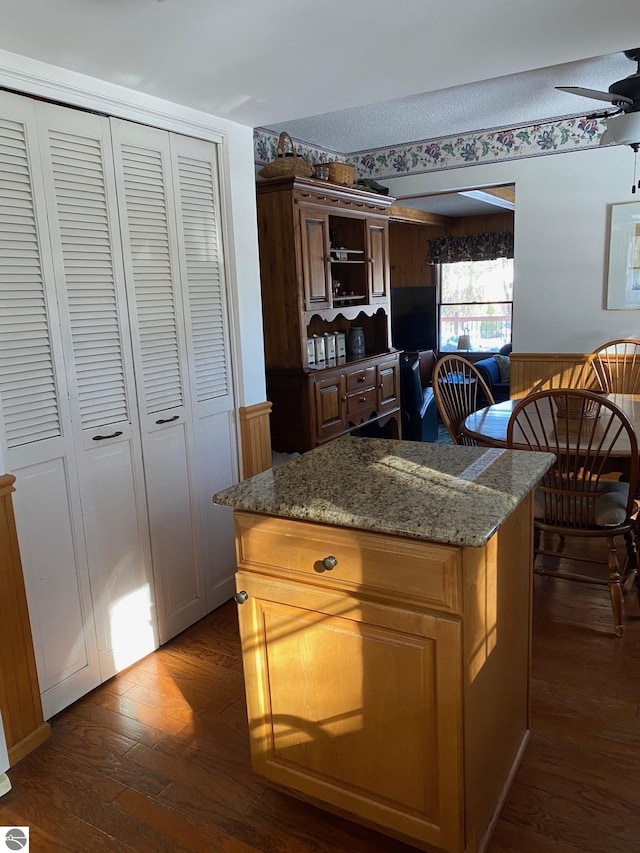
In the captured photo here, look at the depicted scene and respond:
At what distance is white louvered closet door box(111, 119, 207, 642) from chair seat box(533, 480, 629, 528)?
1.48 m

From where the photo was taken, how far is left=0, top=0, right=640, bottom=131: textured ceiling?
1.82 metres

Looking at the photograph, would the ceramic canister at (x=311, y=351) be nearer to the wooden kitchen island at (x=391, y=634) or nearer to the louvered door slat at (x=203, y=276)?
the louvered door slat at (x=203, y=276)

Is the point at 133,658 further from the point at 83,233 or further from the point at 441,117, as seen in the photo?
the point at 441,117

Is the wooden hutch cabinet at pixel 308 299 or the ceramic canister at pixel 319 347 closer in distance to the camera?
the wooden hutch cabinet at pixel 308 299

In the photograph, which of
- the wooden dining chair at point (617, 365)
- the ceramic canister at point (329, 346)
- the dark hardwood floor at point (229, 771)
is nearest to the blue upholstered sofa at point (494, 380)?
the wooden dining chair at point (617, 365)

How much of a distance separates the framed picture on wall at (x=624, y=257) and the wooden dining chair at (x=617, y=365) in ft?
1.00

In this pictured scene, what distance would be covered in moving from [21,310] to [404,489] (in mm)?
1365

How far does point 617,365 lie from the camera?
4.29m

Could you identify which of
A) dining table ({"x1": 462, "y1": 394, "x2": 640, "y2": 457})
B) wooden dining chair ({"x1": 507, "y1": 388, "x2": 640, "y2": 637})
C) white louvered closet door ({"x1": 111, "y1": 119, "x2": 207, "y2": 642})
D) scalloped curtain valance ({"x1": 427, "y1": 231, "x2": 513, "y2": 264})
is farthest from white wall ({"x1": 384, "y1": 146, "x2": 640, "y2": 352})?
scalloped curtain valance ({"x1": 427, "y1": 231, "x2": 513, "y2": 264})

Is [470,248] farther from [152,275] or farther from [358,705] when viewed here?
[358,705]

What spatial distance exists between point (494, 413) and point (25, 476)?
2.28 meters

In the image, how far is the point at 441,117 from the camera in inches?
167

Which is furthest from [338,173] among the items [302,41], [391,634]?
[391,634]

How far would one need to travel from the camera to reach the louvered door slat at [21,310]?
2.05 m
